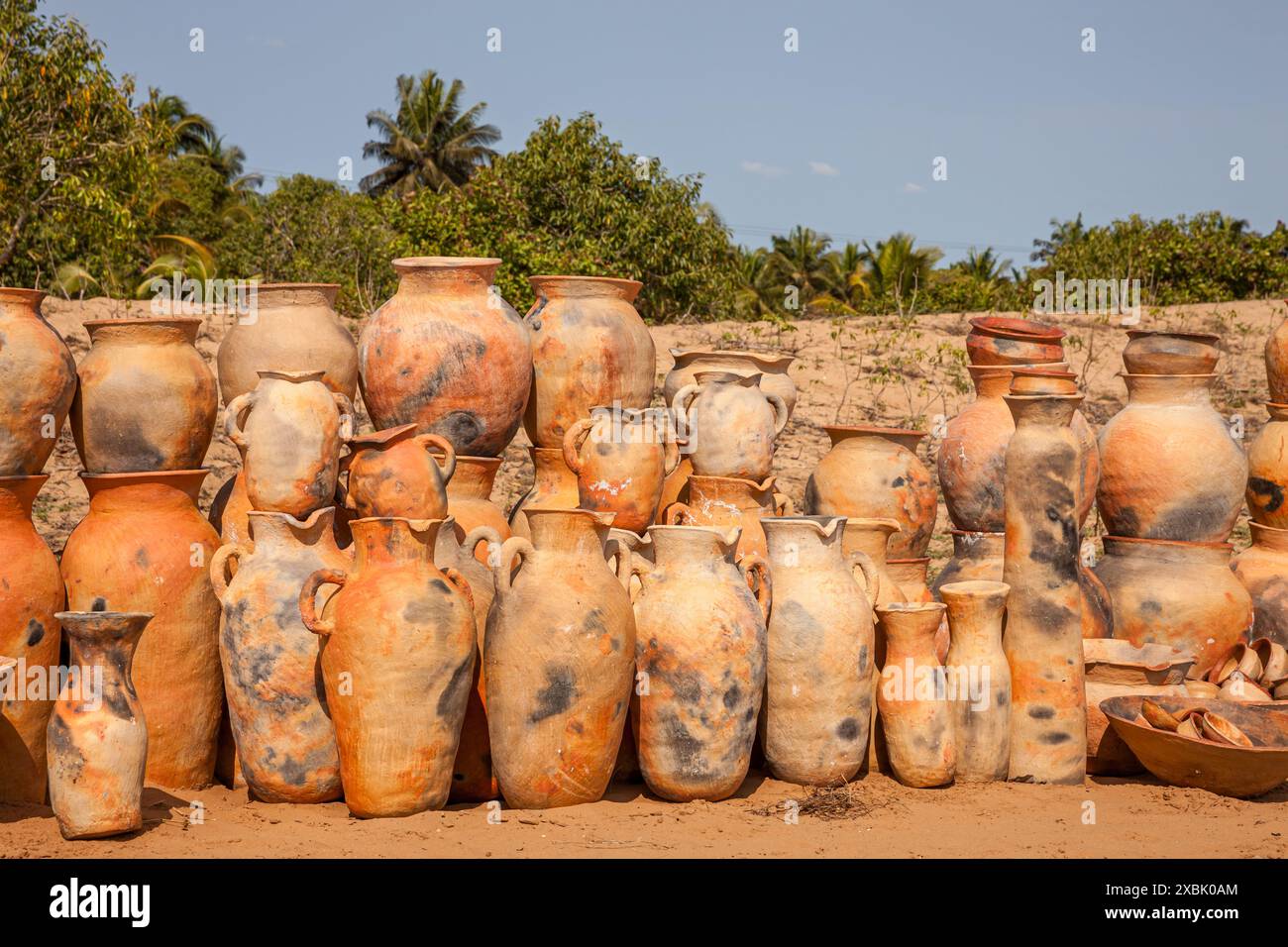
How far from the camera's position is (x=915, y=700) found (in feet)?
16.8

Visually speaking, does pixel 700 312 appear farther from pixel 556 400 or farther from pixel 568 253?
pixel 556 400

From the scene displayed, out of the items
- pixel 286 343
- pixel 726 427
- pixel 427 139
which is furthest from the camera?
pixel 427 139

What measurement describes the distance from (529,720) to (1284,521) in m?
4.13

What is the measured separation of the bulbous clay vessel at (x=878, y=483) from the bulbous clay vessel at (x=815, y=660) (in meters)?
0.77

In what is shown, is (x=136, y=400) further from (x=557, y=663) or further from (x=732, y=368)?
(x=732, y=368)

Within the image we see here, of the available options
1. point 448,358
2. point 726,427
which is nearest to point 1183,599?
point 726,427

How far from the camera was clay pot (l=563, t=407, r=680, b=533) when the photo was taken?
5324mm

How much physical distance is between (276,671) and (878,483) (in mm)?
2708

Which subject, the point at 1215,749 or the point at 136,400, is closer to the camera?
the point at 1215,749

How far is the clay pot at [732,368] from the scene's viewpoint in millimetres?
5867

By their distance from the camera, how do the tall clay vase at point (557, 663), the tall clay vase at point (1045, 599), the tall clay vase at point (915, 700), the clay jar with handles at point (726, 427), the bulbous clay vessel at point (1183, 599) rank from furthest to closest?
1. the bulbous clay vessel at point (1183, 599)
2. the clay jar with handles at point (726, 427)
3. the tall clay vase at point (1045, 599)
4. the tall clay vase at point (915, 700)
5. the tall clay vase at point (557, 663)

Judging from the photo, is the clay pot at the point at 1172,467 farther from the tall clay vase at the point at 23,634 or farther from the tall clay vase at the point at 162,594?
the tall clay vase at the point at 23,634

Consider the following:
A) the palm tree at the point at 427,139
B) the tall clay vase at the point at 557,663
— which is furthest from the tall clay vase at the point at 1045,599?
the palm tree at the point at 427,139

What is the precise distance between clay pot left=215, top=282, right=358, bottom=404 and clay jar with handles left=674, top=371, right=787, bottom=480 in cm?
145
